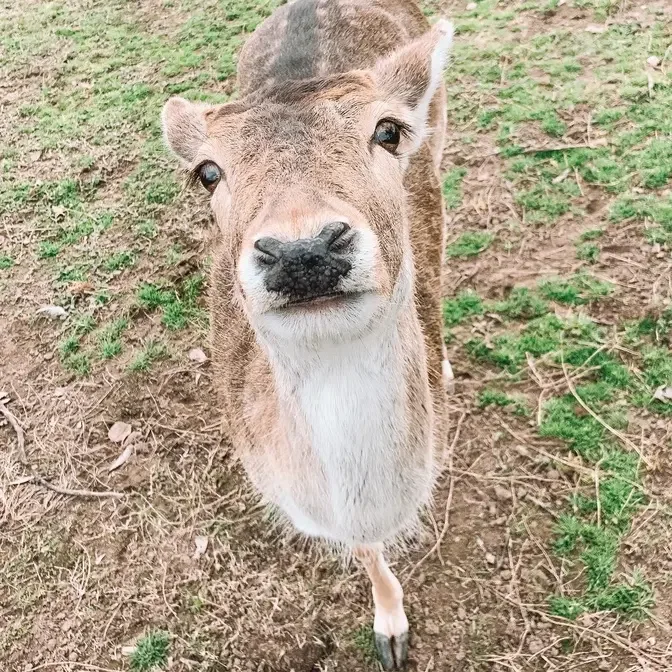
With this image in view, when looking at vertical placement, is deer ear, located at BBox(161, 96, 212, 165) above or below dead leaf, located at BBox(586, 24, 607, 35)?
above

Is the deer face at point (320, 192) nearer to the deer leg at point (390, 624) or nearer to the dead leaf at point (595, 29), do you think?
the deer leg at point (390, 624)

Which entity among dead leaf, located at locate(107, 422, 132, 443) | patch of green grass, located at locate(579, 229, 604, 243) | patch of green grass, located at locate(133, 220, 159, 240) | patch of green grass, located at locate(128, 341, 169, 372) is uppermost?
patch of green grass, located at locate(133, 220, 159, 240)

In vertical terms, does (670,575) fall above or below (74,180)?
below

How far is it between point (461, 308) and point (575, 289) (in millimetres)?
783

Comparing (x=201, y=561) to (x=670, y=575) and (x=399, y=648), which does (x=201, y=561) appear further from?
(x=670, y=575)

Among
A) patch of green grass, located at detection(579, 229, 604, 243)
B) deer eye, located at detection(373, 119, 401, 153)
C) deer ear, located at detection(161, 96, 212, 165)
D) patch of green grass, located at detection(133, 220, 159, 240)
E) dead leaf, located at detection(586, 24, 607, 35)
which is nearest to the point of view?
deer eye, located at detection(373, 119, 401, 153)

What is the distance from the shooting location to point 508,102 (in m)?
5.95

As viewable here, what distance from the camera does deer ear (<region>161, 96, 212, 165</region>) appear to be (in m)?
2.93

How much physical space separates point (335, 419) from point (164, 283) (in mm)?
3303

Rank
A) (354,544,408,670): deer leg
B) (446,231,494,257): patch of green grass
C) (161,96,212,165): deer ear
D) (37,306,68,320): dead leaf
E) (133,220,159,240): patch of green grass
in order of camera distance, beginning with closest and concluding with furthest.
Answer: (161,96,212,165): deer ear
(354,544,408,670): deer leg
(446,231,494,257): patch of green grass
(37,306,68,320): dead leaf
(133,220,159,240): patch of green grass

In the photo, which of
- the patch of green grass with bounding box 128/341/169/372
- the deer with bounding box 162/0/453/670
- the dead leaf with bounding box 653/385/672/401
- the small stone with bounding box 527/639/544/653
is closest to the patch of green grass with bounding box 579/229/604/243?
the dead leaf with bounding box 653/385/672/401

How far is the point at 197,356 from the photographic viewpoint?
480cm

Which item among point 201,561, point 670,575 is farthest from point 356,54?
point 670,575

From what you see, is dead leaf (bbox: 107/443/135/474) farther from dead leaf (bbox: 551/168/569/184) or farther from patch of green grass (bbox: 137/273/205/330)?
dead leaf (bbox: 551/168/569/184)
